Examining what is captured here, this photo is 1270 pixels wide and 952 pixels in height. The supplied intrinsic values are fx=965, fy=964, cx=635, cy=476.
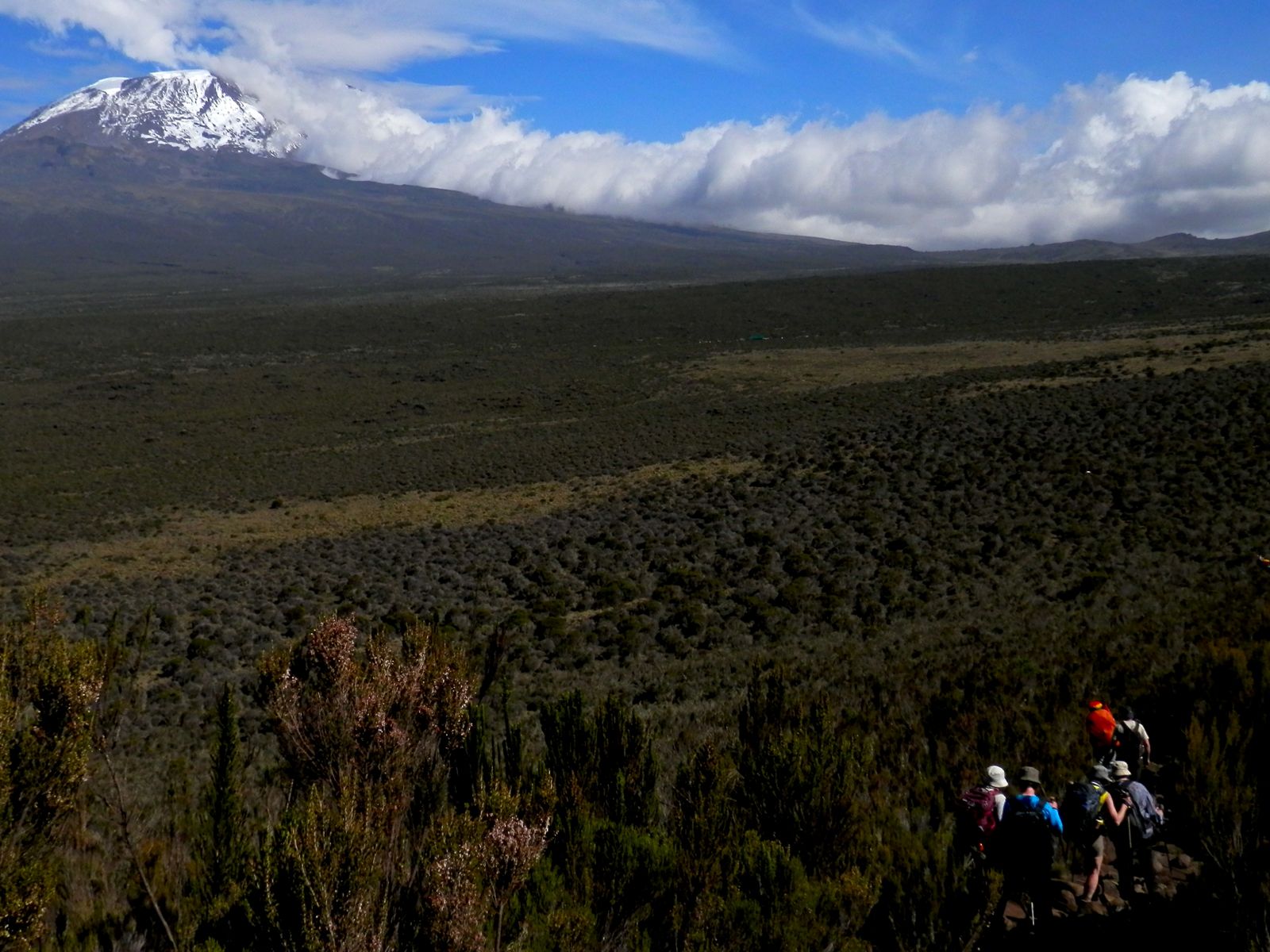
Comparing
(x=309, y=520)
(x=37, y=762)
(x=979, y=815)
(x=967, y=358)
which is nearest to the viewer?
(x=37, y=762)

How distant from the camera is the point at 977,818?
500 cm

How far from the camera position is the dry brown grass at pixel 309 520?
22.0m

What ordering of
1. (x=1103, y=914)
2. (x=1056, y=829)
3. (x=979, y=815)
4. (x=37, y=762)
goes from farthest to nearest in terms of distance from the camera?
(x=979, y=815) → (x=1103, y=914) → (x=1056, y=829) → (x=37, y=762)

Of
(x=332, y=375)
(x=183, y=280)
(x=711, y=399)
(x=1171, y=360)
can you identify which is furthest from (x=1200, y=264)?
(x=183, y=280)

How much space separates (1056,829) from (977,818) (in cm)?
42

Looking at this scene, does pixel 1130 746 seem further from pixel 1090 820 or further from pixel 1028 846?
pixel 1028 846

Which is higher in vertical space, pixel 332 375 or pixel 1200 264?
pixel 1200 264

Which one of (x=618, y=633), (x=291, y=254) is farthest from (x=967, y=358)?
(x=291, y=254)

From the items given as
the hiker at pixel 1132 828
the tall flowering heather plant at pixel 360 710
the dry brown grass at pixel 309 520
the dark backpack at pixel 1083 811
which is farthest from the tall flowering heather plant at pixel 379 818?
the dry brown grass at pixel 309 520

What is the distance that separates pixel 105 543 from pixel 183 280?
109 m

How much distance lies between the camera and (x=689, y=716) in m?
9.64

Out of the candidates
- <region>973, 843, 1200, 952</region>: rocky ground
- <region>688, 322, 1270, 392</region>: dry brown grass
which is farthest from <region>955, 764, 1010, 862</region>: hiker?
<region>688, 322, 1270, 392</region>: dry brown grass

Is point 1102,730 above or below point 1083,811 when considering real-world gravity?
below

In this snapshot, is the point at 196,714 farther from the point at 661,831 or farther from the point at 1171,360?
the point at 1171,360
